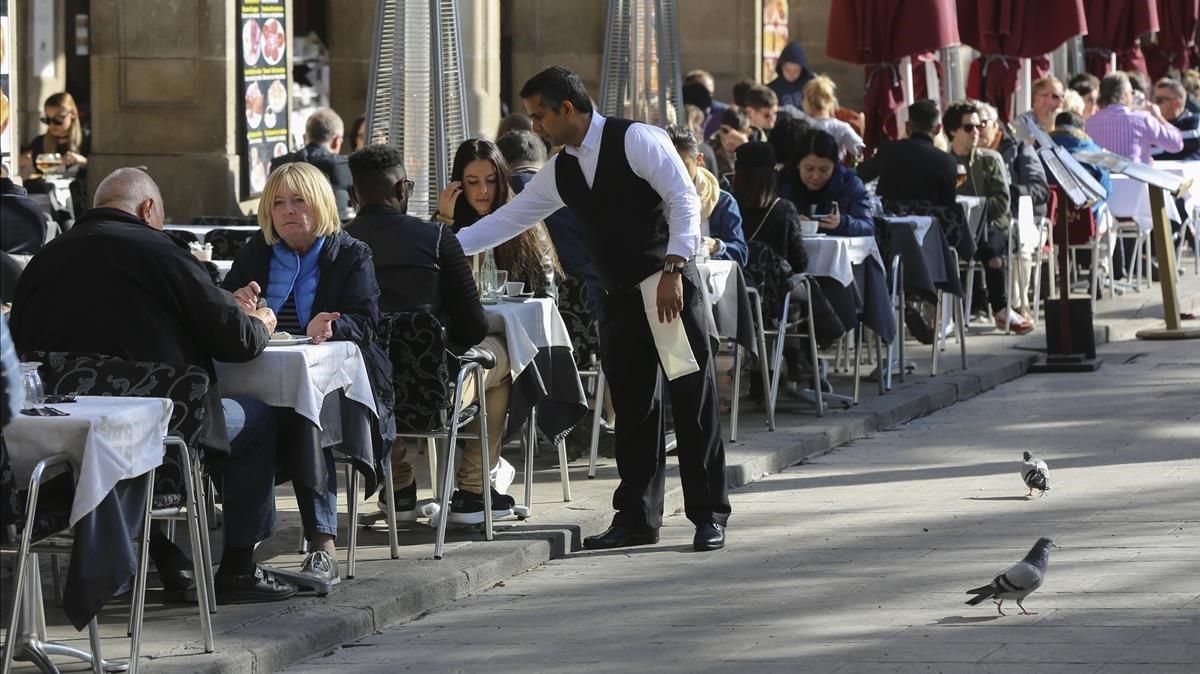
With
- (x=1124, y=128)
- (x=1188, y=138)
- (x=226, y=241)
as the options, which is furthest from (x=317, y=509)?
(x=1188, y=138)

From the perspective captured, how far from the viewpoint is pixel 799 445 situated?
11.2 meters

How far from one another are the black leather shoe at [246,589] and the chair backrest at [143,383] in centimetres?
89

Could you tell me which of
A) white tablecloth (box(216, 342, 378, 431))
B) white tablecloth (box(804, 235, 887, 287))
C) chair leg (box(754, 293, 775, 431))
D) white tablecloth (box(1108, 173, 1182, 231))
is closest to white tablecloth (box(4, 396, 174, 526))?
white tablecloth (box(216, 342, 378, 431))

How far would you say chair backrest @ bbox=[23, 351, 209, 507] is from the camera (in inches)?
256

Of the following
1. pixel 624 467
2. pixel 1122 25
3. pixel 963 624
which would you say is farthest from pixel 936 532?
pixel 1122 25

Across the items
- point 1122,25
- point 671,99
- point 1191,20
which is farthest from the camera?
point 1191,20

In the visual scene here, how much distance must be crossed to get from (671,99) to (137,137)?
3609 mm

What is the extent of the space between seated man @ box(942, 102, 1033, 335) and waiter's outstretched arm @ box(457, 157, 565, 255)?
750cm

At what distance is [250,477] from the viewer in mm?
7355

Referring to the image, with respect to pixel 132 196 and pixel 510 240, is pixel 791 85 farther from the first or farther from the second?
pixel 132 196

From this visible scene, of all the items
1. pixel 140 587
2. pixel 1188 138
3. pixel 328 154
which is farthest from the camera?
pixel 1188 138

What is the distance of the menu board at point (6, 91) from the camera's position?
12.1 m

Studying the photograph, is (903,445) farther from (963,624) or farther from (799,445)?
(963,624)

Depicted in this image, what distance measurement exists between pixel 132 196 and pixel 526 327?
8.07 ft
